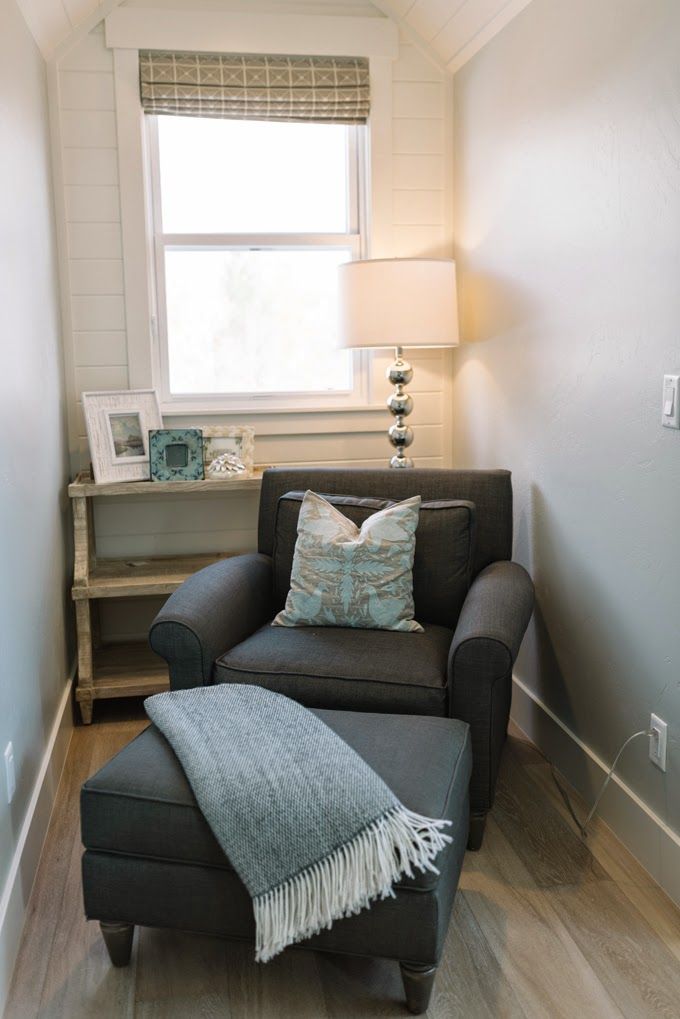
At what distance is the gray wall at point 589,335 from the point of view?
80.7 inches

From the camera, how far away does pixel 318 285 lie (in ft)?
11.5

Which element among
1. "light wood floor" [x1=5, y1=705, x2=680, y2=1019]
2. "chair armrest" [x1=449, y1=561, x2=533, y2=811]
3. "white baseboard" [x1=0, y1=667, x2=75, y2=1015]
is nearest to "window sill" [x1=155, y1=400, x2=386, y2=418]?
"white baseboard" [x1=0, y1=667, x2=75, y2=1015]

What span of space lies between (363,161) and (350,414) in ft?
3.00

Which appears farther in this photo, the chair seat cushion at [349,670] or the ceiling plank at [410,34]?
the ceiling plank at [410,34]

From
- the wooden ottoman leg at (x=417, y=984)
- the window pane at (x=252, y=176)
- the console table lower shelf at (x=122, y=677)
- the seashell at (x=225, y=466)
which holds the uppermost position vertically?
the window pane at (x=252, y=176)

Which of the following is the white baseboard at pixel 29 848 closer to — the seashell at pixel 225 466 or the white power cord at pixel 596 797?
the seashell at pixel 225 466

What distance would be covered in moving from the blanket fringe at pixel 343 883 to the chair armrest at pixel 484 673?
0.53m

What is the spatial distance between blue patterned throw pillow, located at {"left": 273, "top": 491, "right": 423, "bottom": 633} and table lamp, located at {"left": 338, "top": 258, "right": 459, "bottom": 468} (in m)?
0.72

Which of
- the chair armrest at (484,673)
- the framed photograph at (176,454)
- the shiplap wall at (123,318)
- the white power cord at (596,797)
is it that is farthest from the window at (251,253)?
the white power cord at (596,797)

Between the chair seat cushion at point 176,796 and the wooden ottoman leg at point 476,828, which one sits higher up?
the chair seat cushion at point 176,796

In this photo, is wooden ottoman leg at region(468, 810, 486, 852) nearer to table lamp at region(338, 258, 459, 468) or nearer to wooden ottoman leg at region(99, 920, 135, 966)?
wooden ottoman leg at region(99, 920, 135, 966)

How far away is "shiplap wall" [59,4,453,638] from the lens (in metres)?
3.22

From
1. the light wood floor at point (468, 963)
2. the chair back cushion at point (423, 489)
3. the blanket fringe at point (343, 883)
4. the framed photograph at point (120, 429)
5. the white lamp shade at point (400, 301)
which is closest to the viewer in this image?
the blanket fringe at point (343, 883)

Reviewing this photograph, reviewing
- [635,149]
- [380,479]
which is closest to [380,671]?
[380,479]
